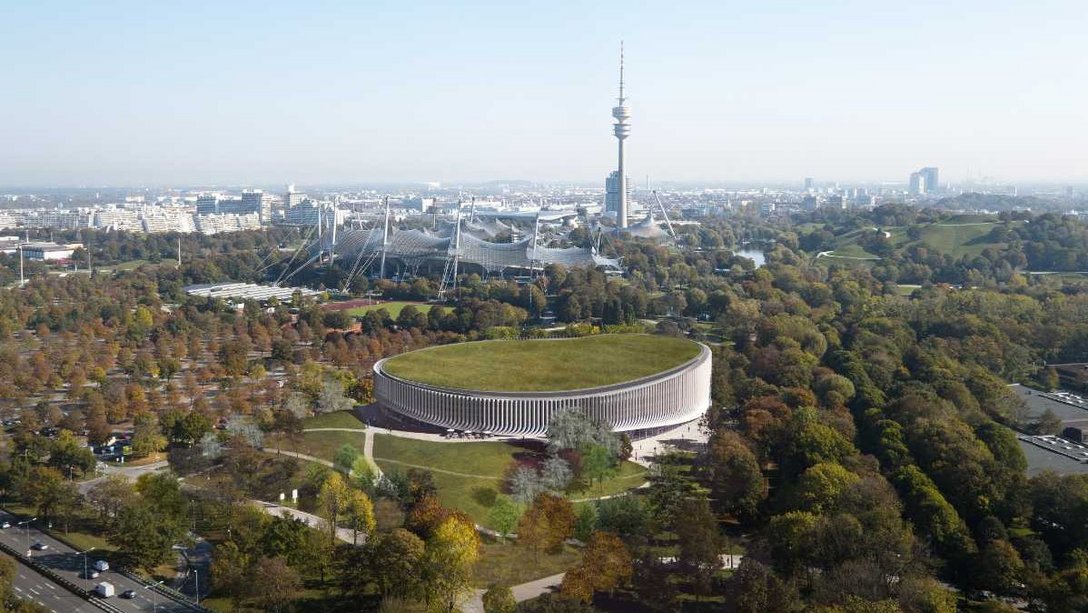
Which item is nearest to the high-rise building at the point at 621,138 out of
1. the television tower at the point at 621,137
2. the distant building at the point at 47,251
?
the television tower at the point at 621,137

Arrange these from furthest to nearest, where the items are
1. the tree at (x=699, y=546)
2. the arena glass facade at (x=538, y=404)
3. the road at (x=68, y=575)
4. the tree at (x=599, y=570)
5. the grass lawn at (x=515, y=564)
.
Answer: the arena glass facade at (x=538, y=404), the grass lawn at (x=515, y=564), the road at (x=68, y=575), the tree at (x=699, y=546), the tree at (x=599, y=570)

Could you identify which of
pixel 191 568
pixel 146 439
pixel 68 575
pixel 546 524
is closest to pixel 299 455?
pixel 146 439

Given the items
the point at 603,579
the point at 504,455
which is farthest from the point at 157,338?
the point at 603,579

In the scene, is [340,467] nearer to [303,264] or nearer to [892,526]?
[892,526]

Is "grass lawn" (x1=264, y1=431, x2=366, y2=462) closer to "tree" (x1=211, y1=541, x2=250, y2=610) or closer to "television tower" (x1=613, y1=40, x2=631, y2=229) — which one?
"tree" (x1=211, y1=541, x2=250, y2=610)

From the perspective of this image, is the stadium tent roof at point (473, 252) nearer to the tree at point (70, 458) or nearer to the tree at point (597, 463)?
the tree at point (70, 458)

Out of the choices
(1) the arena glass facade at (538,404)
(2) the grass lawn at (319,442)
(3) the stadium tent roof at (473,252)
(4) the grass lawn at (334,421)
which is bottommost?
(2) the grass lawn at (319,442)

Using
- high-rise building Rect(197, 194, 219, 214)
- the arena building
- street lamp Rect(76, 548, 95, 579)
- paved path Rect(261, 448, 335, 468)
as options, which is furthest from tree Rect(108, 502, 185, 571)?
high-rise building Rect(197, 194, 219, 214)
